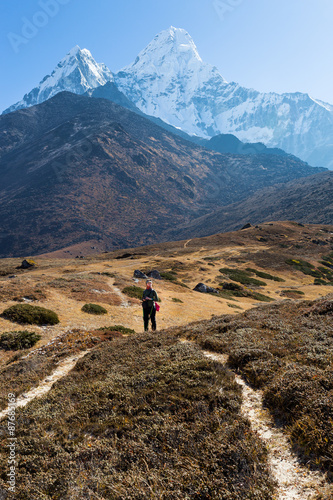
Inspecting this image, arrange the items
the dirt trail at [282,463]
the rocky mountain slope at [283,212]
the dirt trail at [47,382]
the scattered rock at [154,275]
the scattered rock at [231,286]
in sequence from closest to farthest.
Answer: the dirt trail at [282,463], the dirt trail at [47,382], the scattered rock at [154,275], the scattered rock at [231,286], the rocky mountain slope at [283,212]

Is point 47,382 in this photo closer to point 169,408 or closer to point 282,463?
point 169,408

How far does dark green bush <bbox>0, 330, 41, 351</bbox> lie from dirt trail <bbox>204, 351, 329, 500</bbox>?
10963 mm

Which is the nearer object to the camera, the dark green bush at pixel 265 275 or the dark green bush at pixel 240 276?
the dark green bush at pixel 240 276

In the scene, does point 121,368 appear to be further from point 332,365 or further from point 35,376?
point 332,365

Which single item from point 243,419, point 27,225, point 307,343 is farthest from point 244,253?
point 27,225

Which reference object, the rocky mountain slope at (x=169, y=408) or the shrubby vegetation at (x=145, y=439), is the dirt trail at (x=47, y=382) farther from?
the shrubby vegetation at (x=145, y=439)

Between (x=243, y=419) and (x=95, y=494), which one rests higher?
(x=243, y=419)

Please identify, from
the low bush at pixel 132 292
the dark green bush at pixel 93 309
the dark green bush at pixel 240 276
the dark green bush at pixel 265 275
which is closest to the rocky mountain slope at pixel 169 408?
A: the dark green bush at pixel 93 309

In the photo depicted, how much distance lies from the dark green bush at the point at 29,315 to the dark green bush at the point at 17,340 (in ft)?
6.76

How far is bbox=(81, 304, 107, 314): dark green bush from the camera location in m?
19.7

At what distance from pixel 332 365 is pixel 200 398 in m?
3.52

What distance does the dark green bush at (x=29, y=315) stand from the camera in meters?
15.4

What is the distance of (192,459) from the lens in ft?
14.9

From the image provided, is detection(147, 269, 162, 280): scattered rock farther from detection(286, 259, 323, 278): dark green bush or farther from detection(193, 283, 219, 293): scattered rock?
detection(286, 259, 323, 278): dark green bush
